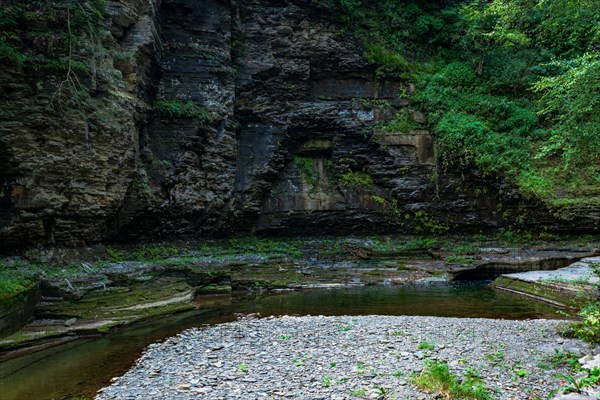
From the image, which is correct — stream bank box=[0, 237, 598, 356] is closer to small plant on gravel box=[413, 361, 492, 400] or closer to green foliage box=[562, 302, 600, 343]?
small plant on gravel box=[413, 361, 492, 400]

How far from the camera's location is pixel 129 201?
14609mm

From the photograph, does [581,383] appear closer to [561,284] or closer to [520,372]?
[520,372]

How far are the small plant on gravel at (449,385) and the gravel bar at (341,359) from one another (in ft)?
0.40

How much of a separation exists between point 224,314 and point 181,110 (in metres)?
10.1

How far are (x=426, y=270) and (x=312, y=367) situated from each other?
1015 centimetres

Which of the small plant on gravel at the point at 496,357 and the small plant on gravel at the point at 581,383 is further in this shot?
the small plant on gravel at the point at 496,357

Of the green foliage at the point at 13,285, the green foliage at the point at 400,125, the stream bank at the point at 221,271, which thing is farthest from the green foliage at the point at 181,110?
the green foliage at the point at 400,125

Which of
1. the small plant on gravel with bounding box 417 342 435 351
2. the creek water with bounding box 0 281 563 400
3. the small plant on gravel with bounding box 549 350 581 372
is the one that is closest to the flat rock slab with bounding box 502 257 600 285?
the creek water with bounding box 0 281 563 400

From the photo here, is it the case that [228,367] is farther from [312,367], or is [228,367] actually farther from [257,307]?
[257,307]

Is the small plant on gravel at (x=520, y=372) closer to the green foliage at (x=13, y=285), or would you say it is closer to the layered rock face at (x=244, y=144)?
the green foliage at (x=13, y=285)

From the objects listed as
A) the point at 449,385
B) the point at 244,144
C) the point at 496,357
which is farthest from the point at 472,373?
the point at 244,144

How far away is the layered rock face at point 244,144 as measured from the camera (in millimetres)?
12758

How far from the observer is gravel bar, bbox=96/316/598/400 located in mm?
4863

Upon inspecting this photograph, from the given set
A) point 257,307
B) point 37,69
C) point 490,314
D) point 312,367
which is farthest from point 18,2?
point 490,314
